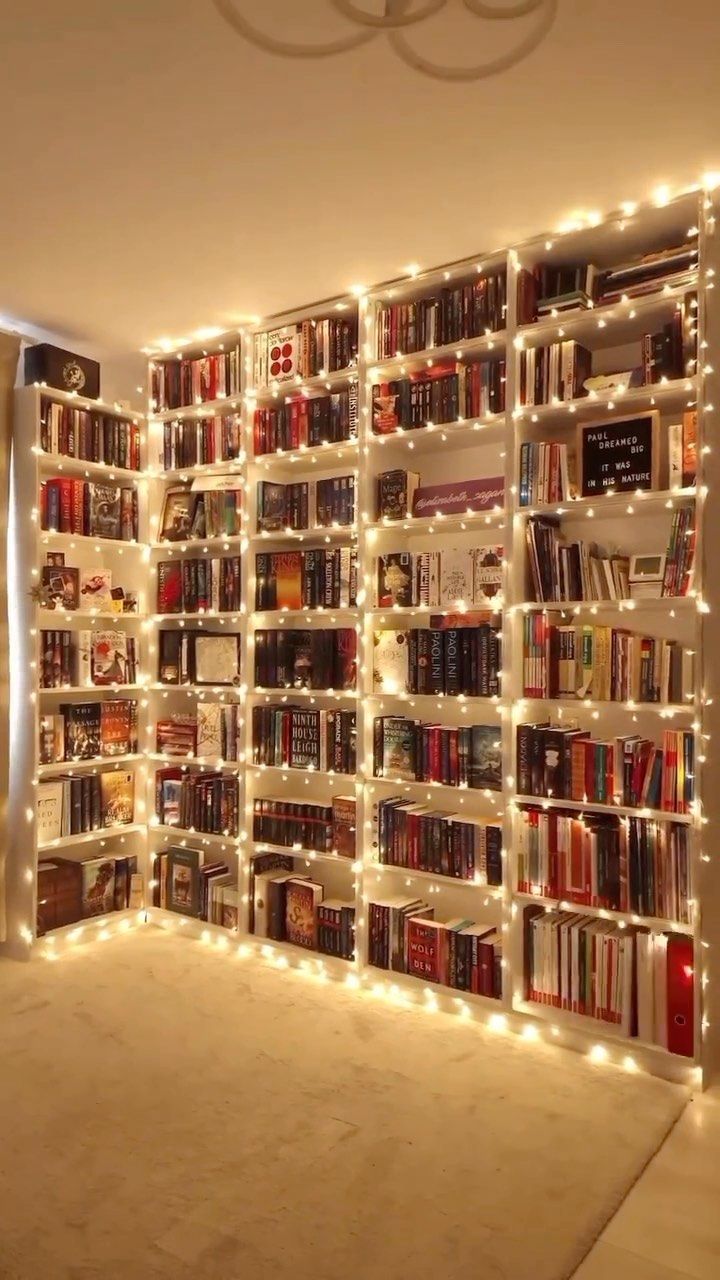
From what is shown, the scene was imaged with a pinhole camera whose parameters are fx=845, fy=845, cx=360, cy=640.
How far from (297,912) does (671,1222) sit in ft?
6.07

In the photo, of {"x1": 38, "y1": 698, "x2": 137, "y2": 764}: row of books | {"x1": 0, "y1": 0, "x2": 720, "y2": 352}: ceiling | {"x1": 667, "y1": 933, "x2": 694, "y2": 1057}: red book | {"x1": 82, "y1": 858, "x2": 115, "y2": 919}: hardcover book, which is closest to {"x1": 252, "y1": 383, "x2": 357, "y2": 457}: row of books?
{"x1": 0, "y1": 0, "x2": 720, "y2": 352}: ceiling

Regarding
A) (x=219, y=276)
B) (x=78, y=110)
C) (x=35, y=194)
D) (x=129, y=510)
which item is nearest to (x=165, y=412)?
(x=129, y=510)

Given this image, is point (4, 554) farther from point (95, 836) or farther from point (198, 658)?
point (95, 836)

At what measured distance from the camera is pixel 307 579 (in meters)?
3.46

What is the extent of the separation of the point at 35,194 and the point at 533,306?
1653mm

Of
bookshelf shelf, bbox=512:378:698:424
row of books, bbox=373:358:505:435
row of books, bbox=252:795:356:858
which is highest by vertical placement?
row of books, bbox=373:358:505:435

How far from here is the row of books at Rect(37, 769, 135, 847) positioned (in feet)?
11.6

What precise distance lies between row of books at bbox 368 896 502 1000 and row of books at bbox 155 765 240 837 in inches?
32.1

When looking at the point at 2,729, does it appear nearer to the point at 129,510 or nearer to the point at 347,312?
the point at 129,510

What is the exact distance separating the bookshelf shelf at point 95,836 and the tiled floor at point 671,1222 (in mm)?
2517

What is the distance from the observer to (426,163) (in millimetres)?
2416

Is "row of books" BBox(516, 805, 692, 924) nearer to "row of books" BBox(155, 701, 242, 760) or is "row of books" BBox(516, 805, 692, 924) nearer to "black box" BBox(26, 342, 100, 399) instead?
"row of books" BBox(155, 701, 242, 760)

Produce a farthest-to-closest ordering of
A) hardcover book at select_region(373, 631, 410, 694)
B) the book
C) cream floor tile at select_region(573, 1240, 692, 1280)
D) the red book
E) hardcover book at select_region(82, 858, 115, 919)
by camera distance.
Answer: the book
hardcover book at select_region(82, 858, 115, 919)
hardcover book at select_region(373, 631, 410, 694)
the red book
cream floor tile at select_region(573, 1240, 692, 1280)

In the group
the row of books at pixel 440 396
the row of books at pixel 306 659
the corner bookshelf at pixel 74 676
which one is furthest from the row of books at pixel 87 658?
the row of books at pixel 440 396
